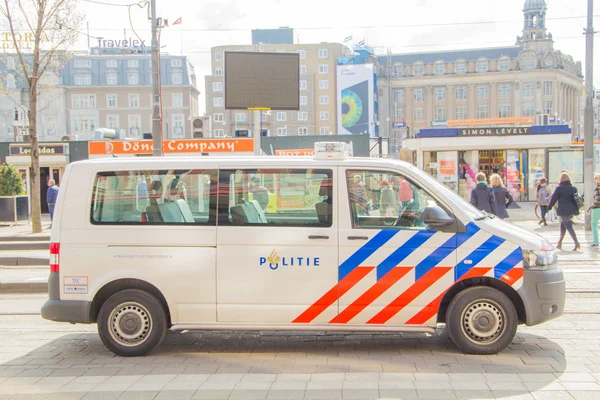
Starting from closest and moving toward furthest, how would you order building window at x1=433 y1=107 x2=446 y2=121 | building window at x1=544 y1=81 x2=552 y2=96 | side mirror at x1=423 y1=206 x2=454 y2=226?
side mirror at x1=423 y1=206 x2=454 y2=226 < building window at x1=544 y1=81 x2=552 y2=96 < building window at x1=433 y1=107 x2=446 y2=121

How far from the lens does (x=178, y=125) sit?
289 feet

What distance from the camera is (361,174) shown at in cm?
618

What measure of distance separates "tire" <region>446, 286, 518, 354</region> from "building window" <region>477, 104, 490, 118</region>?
109 meters

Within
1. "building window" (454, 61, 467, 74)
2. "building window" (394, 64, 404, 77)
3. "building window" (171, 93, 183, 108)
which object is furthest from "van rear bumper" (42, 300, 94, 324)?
"building window" (454, 61, 467, 74)

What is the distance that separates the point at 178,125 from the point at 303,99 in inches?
881

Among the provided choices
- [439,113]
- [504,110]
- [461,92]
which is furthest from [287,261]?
[461,92]

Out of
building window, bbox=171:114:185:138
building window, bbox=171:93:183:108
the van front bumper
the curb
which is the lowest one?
the curb

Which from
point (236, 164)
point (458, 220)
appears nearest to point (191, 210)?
point (236, 164)

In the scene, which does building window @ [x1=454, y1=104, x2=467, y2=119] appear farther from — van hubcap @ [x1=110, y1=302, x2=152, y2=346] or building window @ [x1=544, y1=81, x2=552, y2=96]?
van hubcap @ [x1=110, y1=302, x2=152, y2=346]

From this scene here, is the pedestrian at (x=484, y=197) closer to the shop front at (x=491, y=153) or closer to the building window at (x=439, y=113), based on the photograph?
the shop front at (x=491, y=153)

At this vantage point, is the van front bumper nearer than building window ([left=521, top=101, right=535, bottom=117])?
Yes

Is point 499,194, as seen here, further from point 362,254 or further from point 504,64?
point 504,64

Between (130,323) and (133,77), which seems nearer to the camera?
(130,323)

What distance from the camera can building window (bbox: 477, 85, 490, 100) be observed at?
11038cm
